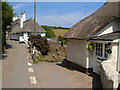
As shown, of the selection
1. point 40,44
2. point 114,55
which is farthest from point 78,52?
point 40,44

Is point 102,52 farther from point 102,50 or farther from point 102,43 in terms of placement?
point 102,43

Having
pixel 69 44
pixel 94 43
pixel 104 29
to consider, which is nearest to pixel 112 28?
pixel 104 29

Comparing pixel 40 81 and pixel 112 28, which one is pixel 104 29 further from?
pixel 40 81

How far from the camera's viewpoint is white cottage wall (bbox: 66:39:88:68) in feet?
46.4

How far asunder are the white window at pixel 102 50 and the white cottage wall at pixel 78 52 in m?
1.15

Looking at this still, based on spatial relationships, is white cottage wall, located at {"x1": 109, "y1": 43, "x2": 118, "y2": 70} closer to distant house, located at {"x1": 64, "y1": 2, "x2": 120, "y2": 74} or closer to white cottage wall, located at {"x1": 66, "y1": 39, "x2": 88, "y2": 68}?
distant house, located at {"x1": 64, "y1": 2, "x2": 120, "y2": 74}

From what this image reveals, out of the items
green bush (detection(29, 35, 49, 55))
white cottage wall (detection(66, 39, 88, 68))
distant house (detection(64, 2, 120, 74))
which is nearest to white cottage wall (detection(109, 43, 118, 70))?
distant house (detection(64, 2, 120, 74))

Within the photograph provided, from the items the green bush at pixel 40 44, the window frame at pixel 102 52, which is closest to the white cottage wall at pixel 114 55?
the window frame at pixel 102 52

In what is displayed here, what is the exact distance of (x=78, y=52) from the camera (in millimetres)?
15445

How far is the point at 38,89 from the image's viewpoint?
30.2 feet

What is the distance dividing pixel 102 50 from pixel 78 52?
3355 mm

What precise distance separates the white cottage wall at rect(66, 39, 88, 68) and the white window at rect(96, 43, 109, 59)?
45.3 inches

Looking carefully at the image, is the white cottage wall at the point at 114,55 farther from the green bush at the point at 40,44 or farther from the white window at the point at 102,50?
the green bush at the point at 40,44

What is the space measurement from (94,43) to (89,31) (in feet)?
3.71
